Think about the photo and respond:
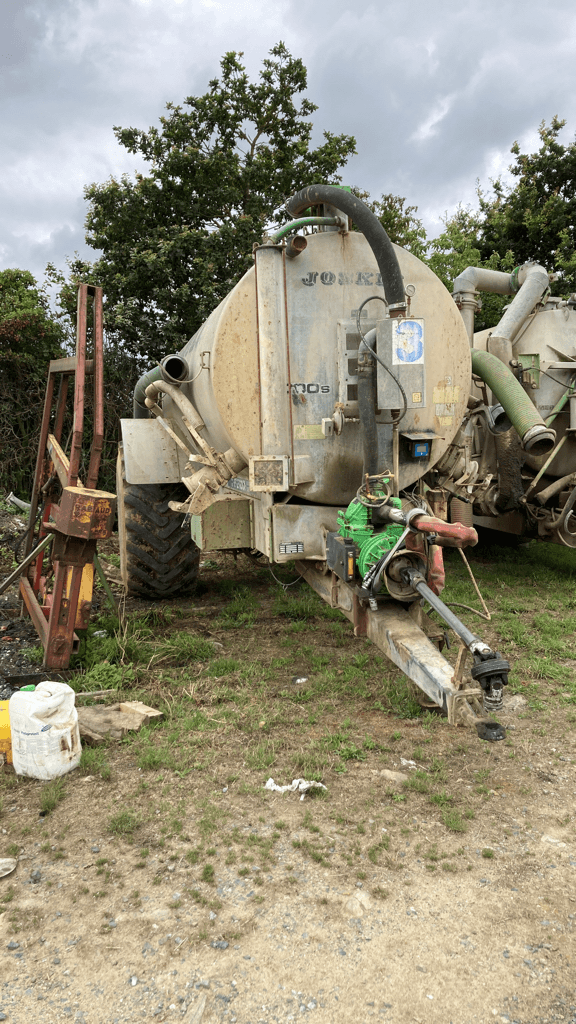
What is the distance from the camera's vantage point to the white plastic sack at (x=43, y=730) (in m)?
3.24

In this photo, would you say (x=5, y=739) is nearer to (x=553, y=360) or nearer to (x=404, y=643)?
(x=404, y=643)

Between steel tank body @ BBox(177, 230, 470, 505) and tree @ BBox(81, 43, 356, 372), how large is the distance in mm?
7769

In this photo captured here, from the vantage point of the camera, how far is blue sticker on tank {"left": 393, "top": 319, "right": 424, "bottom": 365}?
3697mm

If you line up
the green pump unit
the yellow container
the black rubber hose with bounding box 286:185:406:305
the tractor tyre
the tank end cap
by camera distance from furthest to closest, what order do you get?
the tractor tyre → the black rubber hose with bounding box 286:185:406:305 → the green pump unit → the yellow container → the tank end cap

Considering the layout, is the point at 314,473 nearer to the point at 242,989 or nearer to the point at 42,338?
the point at 242,989

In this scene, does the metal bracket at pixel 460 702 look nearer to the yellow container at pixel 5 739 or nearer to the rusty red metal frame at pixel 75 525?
the yellow container at pixel 5 739

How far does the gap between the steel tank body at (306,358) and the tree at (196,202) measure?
7769 mm

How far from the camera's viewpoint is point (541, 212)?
13844mm

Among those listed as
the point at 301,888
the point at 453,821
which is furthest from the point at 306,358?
the point at 301,888

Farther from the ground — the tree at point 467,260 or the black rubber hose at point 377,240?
the tree at point 467,260

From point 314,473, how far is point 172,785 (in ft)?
6.63

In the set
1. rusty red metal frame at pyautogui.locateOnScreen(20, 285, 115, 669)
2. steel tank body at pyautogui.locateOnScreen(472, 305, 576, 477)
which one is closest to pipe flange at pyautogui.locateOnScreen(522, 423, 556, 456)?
steel tank body at pyautogui.locateOnScreen(472, 305, 576, 477)

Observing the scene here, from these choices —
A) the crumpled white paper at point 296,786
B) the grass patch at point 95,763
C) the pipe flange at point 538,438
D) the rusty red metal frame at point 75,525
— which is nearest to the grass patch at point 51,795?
the grass patch at point 95,763

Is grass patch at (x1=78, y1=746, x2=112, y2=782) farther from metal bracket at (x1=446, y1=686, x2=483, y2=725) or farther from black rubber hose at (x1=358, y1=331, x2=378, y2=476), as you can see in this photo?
black rubber hose at (x1=358, y1=331, x2=378, y2=476)
